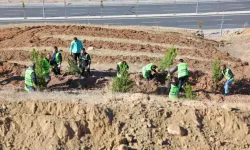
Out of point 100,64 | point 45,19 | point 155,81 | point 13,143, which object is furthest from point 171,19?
point 13,143

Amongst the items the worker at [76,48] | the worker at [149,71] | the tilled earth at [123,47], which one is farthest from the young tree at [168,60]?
the worker at [76,48]

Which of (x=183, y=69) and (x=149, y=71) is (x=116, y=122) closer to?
(x=183, y=69)

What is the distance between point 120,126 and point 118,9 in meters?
36.5

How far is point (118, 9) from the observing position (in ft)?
151

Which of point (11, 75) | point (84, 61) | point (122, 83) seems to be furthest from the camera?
point (11, 75)

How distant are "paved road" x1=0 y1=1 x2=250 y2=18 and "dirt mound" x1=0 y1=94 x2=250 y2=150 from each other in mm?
33720

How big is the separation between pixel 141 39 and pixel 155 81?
867 cm

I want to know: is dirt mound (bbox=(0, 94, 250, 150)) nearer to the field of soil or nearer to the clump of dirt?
the field of soil

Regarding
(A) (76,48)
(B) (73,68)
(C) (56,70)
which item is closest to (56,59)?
(C) (56,70)

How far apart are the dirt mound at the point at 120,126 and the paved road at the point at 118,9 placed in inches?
1328

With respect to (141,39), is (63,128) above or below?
below

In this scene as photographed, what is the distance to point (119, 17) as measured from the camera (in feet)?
140

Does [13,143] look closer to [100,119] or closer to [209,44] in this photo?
[100,119]

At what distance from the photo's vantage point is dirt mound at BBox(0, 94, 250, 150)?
1005 cm
